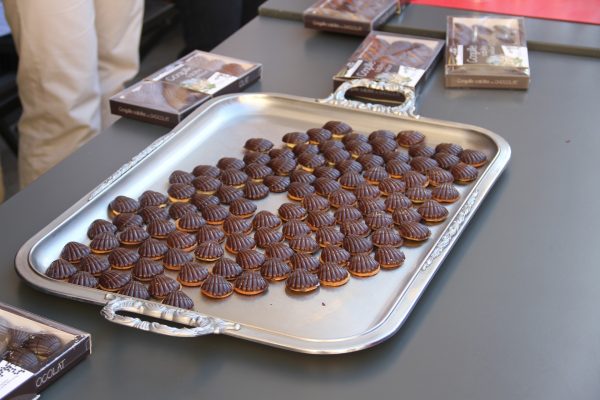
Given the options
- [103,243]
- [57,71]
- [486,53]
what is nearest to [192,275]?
[103,243]

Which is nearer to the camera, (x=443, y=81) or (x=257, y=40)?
(x=443, y=81)

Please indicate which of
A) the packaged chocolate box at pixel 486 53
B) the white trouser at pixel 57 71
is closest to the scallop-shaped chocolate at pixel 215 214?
the packaged chocolate box at pixel 486 53

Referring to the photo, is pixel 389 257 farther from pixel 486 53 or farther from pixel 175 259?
pixel 486 53

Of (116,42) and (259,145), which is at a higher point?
(259,145)

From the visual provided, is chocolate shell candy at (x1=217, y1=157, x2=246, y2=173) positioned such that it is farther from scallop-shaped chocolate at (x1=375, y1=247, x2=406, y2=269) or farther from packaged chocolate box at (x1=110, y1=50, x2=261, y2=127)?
scallop-shaped chocolate at (x1=375, y1=247, x2=406, y2=269)

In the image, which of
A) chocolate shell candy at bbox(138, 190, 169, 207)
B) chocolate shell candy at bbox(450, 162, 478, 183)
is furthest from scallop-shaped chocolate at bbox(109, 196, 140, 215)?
chocolate shell candy at bbox(450, 162, 478, 183)

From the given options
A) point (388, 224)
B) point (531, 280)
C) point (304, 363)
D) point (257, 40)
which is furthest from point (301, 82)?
point (304, 363)

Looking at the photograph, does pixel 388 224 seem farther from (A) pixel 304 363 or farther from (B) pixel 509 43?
(B) pixel 509 43
